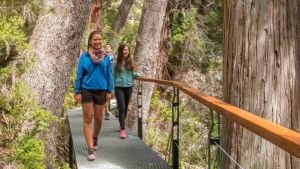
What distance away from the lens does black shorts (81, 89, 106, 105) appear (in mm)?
5965

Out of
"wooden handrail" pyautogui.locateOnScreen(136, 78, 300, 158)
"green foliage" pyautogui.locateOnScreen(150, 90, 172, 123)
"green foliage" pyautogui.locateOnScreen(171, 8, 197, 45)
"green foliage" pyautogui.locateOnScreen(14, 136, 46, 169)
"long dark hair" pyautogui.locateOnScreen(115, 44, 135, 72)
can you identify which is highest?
"green foliage" pyautogui.locateOnScreen(171, 8, 197, 45)

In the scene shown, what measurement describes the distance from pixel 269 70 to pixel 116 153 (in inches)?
134

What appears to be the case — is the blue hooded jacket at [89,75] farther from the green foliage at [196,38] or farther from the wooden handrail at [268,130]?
the green foliage at [196,38]

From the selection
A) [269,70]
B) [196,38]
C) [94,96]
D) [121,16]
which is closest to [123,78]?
[94,96]

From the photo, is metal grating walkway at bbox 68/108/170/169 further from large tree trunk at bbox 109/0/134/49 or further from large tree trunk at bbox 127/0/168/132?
large tree trunk at bbox 109/0/134/49

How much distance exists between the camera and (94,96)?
238 inches

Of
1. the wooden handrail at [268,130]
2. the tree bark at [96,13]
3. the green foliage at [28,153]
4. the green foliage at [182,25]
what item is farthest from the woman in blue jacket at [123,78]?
the tree bark at [96,13]

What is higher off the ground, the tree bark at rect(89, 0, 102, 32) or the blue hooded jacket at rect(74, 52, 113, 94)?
the tree bark at rect(89, 0, 102, 32)

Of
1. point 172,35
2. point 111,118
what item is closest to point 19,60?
point 111,118

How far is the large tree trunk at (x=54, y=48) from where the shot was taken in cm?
732

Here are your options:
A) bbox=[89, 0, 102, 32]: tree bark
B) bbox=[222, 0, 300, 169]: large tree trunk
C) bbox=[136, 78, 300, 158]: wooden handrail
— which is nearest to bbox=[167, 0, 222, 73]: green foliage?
bbox=[89, 0, 102, 32]: tree bark

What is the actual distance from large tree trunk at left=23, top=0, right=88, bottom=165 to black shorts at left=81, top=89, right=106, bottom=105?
1.52m

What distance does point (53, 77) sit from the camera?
7.46 meters

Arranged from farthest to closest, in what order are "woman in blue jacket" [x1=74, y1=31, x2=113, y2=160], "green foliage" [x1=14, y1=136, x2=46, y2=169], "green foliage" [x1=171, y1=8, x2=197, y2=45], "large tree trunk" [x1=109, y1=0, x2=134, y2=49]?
1. "large tree trunk" [x1=109, y1=0, x2=134, y2=49]
2. "green foliage" [x1=171, y1=8, x2=197, y2=45]
3. "woman in blue jacket" [x1=74, y1=31, x2=113, y2=160]
4. "green foliage" [x1=14, y1=136, x2=46, y2=169]
